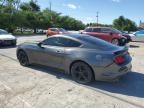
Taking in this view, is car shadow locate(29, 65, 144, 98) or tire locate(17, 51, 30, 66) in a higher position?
A: tire locate(17, 51, 30, 66)

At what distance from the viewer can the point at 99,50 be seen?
5672mm

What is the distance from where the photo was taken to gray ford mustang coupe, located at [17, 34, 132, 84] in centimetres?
545

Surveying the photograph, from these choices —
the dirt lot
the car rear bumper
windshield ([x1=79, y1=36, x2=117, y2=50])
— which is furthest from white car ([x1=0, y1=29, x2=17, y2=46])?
the car rear bumper

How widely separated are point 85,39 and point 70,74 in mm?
1194

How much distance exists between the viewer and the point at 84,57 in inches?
224

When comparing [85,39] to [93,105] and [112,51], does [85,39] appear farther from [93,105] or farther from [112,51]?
[93,105]

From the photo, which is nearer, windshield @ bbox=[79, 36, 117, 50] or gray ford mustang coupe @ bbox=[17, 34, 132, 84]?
gray ford mustang coupe @ bbox=[17, 34, 132, 84]

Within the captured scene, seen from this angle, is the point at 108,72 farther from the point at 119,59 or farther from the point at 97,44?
the point at 97,44

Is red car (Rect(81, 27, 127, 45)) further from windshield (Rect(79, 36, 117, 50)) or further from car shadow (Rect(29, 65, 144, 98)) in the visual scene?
windshield (Rect(79, 36, 117, 50))

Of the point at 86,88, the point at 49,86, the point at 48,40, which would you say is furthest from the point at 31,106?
the point at 48,40

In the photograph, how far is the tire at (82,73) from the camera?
5.68 m

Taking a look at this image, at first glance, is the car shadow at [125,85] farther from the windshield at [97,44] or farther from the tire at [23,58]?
the tire at [23,58]

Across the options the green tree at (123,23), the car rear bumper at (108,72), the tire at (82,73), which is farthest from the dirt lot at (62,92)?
the green tree at (123,23)

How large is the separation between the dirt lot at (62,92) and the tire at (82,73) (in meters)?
0.18
